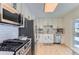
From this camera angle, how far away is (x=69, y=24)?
144 inches

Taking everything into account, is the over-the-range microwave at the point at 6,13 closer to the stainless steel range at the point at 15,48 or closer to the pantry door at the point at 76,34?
the stainless steel range at the point at 15,48

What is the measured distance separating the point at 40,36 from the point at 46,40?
1.39ft

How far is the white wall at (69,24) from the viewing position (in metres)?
3.57

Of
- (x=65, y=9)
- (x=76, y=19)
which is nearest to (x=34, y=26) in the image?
(x=65, y=9)

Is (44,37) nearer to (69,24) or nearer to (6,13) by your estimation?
(69,24)

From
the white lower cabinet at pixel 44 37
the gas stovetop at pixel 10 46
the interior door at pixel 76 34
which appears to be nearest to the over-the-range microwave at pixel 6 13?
the gas stovetop at pixel 10 46

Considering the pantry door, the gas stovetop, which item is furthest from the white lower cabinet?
the gas stovetop

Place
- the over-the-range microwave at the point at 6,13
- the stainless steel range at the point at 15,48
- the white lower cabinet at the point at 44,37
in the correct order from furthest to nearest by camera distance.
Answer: the white lower cabinet at the point at 44,37 < the over-the-range microwave at the point at 6,13 < the stainless steel range at the point at 15,48

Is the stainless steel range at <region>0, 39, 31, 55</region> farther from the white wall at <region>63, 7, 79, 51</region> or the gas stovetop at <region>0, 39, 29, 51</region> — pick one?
the white wall at <region>63, 7, 79, 51</region>

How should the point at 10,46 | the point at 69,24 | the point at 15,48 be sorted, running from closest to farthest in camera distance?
the point at 15,48 < the point at 10,46 < the point at 69,24

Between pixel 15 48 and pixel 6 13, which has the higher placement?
pixel 6 13

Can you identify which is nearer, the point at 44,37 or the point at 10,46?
the point at 10,46

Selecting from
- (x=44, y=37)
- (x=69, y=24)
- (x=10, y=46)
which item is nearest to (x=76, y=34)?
(x=69, y=24)

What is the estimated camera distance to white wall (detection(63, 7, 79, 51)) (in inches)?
140
